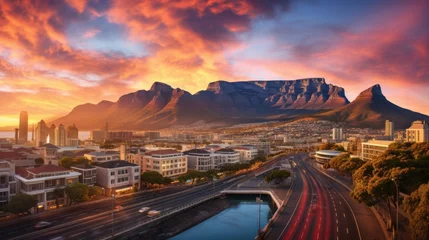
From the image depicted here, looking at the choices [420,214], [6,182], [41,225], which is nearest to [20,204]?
[41,225]

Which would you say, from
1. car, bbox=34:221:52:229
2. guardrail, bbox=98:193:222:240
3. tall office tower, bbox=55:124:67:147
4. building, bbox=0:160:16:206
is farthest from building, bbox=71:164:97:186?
tall office tower, bbox=55:124:67:147

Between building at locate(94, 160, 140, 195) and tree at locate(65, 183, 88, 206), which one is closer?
tree at locate(65, 183, 88, 206)

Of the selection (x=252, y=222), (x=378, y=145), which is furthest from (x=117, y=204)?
(x=378, y=145)

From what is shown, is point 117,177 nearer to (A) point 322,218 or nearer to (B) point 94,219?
(B) point 94,219

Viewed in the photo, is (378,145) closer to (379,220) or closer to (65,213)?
(379,220)

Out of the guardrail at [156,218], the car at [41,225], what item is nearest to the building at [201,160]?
the guardrail at [156,218]

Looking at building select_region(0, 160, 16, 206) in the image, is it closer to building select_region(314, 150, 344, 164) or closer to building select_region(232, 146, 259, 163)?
building select_region(232, 146, 259, 163)
